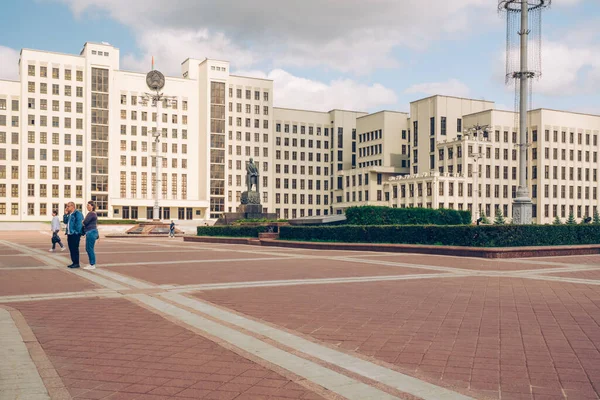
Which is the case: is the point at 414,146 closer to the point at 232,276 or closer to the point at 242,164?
the point at 242,164

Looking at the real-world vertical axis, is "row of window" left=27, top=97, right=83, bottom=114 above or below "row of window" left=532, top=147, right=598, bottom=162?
above

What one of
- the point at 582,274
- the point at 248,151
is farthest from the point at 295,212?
the point at 582,274

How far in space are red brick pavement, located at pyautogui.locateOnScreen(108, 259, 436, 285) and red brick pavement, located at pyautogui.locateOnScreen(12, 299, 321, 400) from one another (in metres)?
4.16

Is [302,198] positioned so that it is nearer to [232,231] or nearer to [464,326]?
[232,231]

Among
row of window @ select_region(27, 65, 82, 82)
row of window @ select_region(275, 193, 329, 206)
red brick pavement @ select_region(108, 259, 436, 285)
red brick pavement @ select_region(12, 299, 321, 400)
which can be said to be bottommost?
red brick pavement @ select_region(108, 259, 436, 285)

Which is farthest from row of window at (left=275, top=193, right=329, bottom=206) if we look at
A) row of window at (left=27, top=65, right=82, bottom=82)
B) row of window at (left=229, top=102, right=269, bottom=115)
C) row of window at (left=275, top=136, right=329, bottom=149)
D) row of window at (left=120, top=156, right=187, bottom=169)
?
row of window at (left=27, top=65, right=82, bottom=82)

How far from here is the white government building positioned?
84812 millimetres

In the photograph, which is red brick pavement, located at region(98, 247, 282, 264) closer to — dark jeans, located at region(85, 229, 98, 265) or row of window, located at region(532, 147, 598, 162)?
dark jeans, located at region(85, 229, 98, 265)

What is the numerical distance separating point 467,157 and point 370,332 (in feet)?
255

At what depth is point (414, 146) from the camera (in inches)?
3615

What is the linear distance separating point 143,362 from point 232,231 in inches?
1066

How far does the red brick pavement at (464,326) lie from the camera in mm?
4754

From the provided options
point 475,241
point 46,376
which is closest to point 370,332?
point 46,376

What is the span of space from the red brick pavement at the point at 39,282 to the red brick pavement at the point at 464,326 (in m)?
2.91
